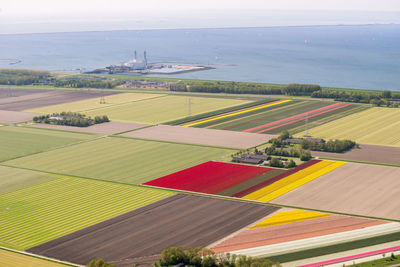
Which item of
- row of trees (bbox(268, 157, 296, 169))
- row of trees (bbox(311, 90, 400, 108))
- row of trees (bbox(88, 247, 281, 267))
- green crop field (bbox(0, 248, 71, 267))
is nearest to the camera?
row of trees (bbox(88, 247, 281, 267))

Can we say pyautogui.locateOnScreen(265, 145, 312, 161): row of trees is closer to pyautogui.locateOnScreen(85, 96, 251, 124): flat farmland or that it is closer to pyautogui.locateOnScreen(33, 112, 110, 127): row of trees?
pyautogui.locateOnScreen(85, 96, 251, 124): flat farmland

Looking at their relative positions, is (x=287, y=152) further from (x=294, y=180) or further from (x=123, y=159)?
(x=123, y=159)

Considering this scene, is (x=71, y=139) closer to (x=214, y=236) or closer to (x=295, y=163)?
(x=295, y=163)

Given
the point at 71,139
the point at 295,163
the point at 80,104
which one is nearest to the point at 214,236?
the point at 295,163

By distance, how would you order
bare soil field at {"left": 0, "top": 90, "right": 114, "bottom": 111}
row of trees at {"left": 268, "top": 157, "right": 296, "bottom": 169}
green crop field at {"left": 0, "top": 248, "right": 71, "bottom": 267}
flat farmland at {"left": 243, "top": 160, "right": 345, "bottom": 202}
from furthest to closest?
bare soil field at {"left": 0, "top": 90, "right": 114, "bottom": 111} → row of trees at {"left": 268, "top": 157, "right": 296, "bottom": 169} → flat farmland at {"left": 243, "top": 160, "right": 345, "bottom": 202} → green crop field at {"left": 0, "top": 248, "right": 71, "bottom": 267}

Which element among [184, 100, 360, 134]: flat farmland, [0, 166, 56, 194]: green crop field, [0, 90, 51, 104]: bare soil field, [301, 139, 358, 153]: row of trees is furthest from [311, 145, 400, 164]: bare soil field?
[0, 90, 51, 104]: bare soil field

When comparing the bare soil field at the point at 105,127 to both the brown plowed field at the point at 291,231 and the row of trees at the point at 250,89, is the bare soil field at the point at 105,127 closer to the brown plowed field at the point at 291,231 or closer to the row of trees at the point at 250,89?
the row of trees at the point at 250,89
